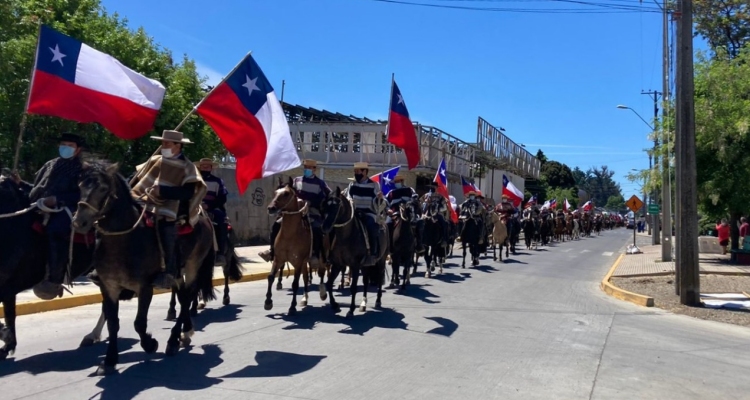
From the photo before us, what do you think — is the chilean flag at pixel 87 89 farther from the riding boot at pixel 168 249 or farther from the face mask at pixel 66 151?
the riding boot at pixel 168 249

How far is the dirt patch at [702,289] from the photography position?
1389 centimetres

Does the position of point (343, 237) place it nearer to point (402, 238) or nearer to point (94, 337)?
point (94, 337)

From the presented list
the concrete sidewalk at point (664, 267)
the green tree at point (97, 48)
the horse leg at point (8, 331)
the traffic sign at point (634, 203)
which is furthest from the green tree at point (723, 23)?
the horse leg at point (8, 331)

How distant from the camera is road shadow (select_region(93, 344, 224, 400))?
21.5 ft

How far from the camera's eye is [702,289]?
1780 cm

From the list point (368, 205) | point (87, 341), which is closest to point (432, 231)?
point (368, 205)

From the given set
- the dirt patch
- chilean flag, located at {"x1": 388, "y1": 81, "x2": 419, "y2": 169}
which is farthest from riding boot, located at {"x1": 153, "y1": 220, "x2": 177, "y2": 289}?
the dirt patch

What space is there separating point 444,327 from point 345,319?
5.16 ft

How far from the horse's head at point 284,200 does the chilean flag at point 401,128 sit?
3.82 meters

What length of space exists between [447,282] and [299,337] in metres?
8.82

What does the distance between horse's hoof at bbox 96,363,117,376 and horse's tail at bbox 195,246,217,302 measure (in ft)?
6.56

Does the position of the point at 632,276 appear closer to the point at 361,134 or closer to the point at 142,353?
the point at 142,353

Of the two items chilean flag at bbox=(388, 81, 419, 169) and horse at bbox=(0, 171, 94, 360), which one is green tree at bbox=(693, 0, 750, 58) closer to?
chilean flag at bbox=(388, 81, 419, 169)

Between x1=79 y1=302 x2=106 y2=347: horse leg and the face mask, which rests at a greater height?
the face mask
